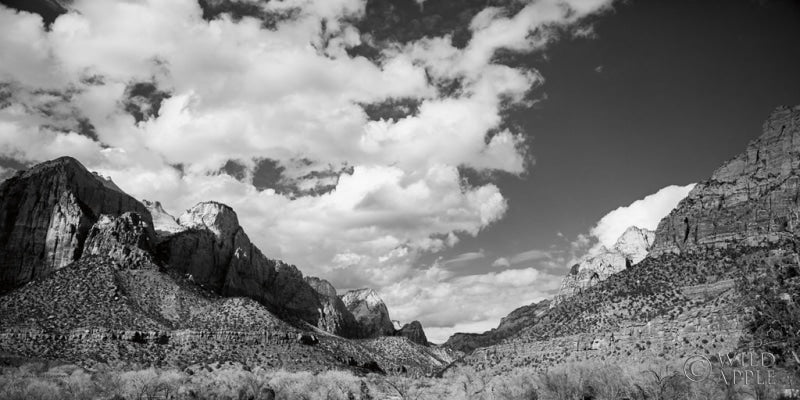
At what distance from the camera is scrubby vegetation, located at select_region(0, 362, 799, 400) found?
185 feet

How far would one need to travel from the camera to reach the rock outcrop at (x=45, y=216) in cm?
13938

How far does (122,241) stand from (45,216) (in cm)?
3570

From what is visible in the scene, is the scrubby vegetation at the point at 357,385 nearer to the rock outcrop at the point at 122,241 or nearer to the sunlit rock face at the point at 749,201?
the sunlit rock face at the point at 749,201

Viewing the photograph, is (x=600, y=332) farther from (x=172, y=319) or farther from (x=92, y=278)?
(x=92, y=278)

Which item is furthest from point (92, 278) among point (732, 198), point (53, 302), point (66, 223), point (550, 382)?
point (732, 198)

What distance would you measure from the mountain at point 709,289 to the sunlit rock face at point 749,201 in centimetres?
19

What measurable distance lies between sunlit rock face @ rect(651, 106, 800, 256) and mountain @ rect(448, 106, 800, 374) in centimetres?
19

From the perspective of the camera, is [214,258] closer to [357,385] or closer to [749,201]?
[357,385]

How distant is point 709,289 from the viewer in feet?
251

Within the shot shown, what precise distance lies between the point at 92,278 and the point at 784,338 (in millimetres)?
111909

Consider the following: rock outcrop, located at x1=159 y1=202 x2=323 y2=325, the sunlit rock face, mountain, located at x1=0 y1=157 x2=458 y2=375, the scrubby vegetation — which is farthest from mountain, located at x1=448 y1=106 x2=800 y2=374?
rock outcrop, located at x1=159 y1=202 x2=323 y2=325

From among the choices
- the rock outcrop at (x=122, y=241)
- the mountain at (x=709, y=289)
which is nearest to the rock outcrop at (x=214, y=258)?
the rock outcrop at (x=122, y=241)

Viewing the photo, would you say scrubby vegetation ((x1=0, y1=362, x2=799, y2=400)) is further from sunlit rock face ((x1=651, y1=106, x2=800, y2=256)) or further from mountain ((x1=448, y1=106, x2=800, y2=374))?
sunlit rock face ((x1=651, y1=106, x2=800, y2=256))

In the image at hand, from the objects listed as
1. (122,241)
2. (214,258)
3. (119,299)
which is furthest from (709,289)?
(214,258)
